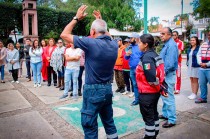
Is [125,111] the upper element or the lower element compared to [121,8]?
lower

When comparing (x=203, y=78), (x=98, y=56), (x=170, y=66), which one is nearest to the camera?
(x=98, y=56)

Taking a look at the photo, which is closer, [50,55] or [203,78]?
[203,78]

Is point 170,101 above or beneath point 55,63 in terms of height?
beneath

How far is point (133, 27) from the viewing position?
31.0 m

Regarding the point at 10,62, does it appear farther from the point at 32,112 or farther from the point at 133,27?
A: the point at 133,27

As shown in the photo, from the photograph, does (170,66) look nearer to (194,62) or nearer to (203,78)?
(203,78)

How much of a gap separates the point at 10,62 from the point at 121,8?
23455mm

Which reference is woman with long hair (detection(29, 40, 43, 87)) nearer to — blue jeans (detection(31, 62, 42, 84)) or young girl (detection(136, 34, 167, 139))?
blue jeans (detection(31, 62, 42, 84))

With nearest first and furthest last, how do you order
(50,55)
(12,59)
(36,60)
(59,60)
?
(59,60) < (36,60) < (50,55) < (12,59)

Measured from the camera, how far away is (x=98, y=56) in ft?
9.46

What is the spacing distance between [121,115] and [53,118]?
1.62m

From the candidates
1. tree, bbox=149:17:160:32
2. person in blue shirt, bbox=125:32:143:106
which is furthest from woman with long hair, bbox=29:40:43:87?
tree, bbox=149:17:160:32

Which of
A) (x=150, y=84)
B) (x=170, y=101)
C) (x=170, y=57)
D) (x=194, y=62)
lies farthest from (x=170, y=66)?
(x=194, y=62)

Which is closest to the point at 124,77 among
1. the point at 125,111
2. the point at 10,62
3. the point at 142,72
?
the point at 125,111
